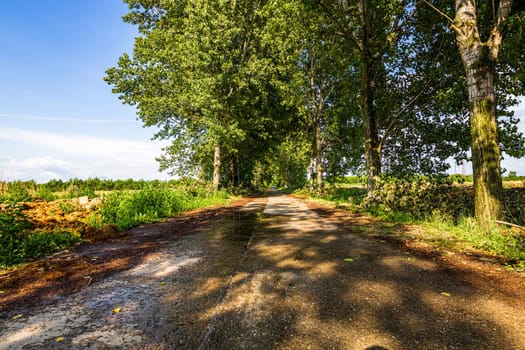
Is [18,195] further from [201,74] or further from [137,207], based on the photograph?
[201,74]

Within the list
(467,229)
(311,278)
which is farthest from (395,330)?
(467,229)

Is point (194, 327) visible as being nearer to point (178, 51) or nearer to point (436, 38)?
point (436, 38)

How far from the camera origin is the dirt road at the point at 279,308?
2.24 meters

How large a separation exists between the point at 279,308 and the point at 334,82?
65.7ft

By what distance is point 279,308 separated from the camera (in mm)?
2793

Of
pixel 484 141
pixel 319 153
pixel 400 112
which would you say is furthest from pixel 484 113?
pixel 319 153

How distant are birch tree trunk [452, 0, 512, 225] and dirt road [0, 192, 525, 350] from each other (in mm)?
2659

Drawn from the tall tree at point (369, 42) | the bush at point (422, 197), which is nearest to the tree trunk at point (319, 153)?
the tall tree at point (369, 42)

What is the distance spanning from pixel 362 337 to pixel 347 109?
17.0 metres

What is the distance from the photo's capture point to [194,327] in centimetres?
246

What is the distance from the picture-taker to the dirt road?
2.24 m

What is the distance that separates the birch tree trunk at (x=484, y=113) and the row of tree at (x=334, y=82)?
0.02 m

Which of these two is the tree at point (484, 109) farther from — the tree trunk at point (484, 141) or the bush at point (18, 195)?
the bush at point (18, 195)

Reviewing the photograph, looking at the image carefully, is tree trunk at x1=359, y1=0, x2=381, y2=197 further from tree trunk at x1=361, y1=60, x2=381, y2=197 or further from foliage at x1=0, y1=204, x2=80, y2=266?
foliage at x1=0, y1=204, x2=80, y2=266
